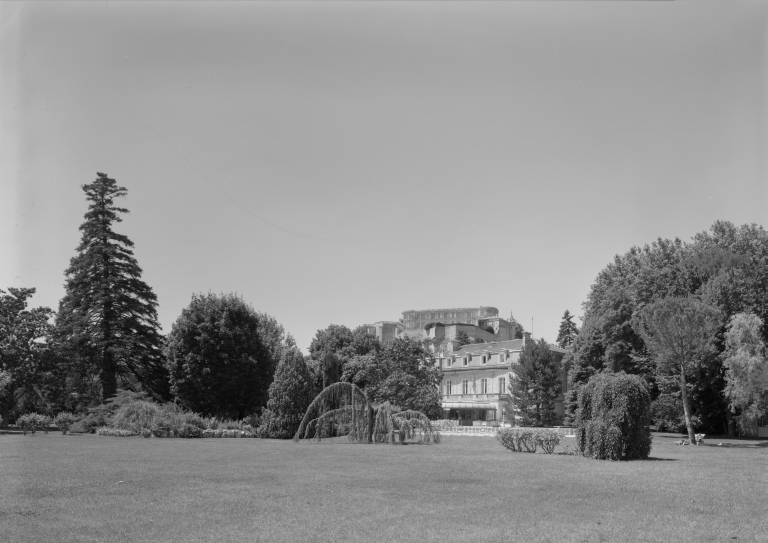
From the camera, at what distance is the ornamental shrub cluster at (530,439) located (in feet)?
88.9

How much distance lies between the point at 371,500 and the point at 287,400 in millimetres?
25571

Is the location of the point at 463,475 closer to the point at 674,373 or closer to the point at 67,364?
the point at 674,373

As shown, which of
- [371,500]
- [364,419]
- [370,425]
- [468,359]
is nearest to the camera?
[371,500]

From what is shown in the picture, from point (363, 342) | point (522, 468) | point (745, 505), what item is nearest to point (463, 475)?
point (522, 468)

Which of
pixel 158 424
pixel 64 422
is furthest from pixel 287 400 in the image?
pixel 64 422

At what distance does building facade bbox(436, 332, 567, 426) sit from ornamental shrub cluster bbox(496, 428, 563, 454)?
39.2 m

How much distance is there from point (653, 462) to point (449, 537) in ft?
49.9

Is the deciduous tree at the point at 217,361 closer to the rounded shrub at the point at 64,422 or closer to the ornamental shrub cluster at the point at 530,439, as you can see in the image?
the rounded shrub at the point at 64,422

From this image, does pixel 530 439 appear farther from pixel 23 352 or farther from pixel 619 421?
pixel 23 352

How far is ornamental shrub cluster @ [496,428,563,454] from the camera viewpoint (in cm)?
2709

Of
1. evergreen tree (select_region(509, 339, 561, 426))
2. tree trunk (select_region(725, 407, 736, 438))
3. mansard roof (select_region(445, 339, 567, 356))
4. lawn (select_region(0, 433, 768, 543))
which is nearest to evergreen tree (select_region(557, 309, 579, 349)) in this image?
mansard roof (select_region(445, 339, 567, 356))

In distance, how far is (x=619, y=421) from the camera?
2358cm

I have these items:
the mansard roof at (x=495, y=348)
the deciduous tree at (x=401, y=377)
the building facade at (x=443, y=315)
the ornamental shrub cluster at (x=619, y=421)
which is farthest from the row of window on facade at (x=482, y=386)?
the building facade at (x=443, y=315)

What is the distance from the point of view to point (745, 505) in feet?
42.4
